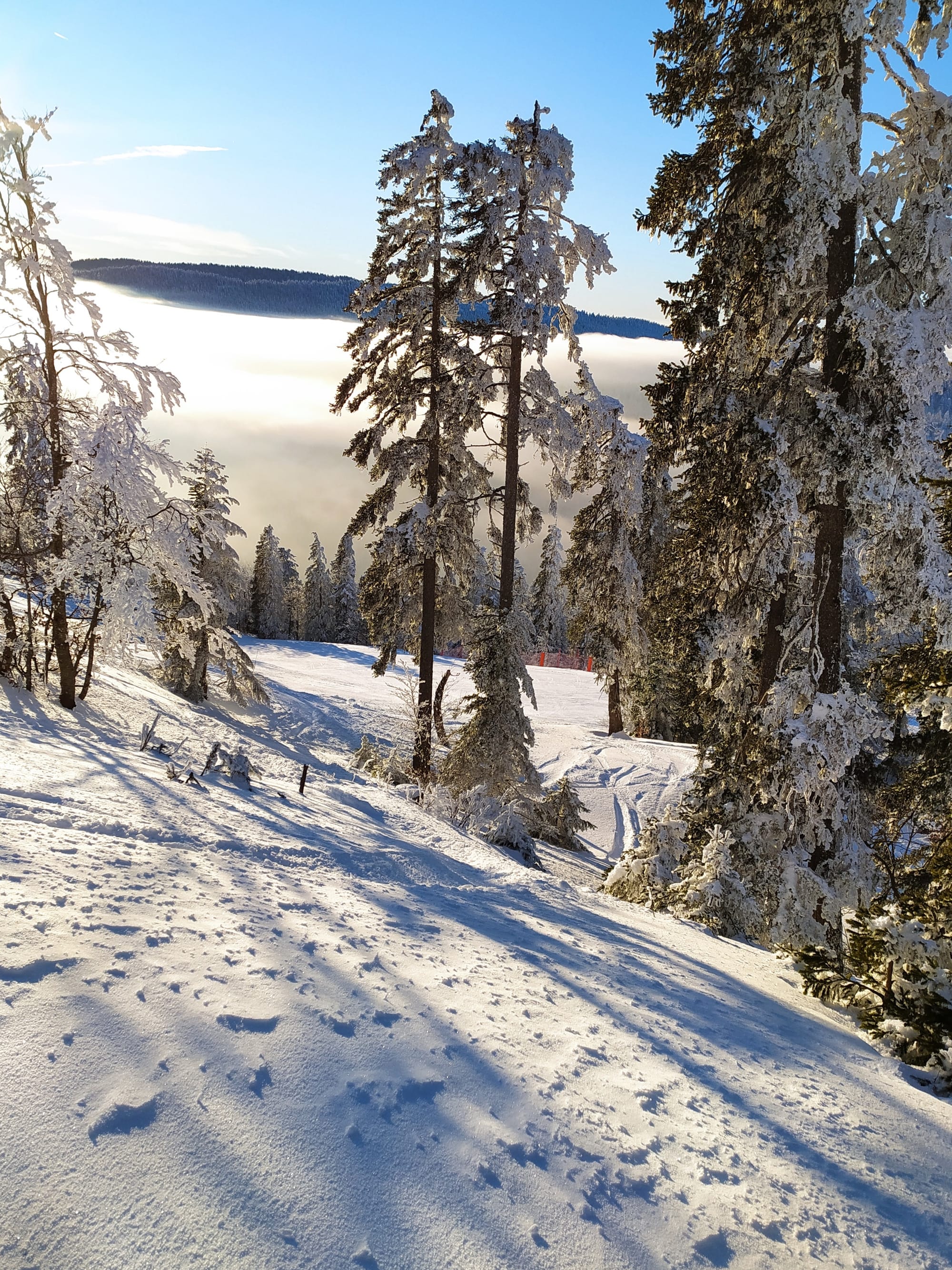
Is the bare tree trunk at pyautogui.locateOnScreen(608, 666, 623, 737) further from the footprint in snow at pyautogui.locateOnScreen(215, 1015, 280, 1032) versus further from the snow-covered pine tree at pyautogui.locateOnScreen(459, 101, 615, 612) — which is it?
the footprint in snow at pyautogui.locateOnScreen(215, 1015, 280, 1032)

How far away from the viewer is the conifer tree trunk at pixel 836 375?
7730 mm

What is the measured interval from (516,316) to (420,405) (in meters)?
3.02

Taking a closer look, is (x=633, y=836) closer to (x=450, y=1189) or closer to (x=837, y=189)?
(x=837, y=189)

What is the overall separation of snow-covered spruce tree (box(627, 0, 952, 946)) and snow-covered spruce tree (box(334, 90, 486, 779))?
6.39m

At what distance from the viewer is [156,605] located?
906 inches

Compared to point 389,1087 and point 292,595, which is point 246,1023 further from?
point 292,595

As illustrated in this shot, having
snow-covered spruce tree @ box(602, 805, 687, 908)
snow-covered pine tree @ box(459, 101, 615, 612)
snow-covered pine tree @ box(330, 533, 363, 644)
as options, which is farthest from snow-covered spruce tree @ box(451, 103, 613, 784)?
snow-covered pine tree @ box(330, 533, 363, 644)

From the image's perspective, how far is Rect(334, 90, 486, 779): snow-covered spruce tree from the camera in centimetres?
1439

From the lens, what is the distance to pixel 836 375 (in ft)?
26.1

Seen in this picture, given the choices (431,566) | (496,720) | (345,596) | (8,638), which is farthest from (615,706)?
(345,596)

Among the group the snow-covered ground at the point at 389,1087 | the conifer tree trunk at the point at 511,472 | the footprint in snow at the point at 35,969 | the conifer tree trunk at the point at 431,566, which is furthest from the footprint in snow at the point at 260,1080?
the conifer tree trunk at the point at 431,566

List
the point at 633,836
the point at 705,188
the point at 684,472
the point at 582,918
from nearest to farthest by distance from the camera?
the point at 582,918
the point at 705,188
the point at 684,472
the point at 633,836

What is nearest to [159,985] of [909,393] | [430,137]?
[909,393]

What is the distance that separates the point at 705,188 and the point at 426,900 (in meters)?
8.92
